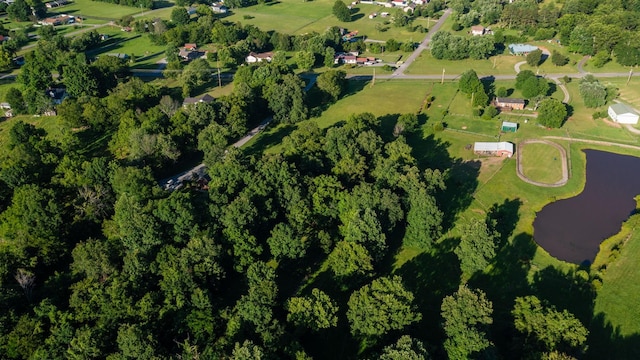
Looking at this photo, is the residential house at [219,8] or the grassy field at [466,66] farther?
the residential house at [219,8]

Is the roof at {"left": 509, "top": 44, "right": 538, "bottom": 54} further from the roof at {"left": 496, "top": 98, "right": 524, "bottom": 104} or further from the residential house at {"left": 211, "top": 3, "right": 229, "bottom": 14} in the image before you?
the residential house at {"left": 211, "top": 3, "right": 229, "bottom": 14}

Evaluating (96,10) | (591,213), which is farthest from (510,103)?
(96,10)

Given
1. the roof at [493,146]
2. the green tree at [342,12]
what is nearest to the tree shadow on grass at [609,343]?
the roof at [493,146]

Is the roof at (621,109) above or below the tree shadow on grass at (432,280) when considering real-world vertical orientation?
above

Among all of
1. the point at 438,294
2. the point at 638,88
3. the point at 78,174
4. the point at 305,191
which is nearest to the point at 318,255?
the point at 305,191

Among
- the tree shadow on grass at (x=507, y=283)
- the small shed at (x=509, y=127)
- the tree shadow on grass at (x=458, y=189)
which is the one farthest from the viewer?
the small shed at (x=509, y=127)

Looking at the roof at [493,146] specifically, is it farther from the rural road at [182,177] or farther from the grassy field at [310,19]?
the grassy field at [310,19]

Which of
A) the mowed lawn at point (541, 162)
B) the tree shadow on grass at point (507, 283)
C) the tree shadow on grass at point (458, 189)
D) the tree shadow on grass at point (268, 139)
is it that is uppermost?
the tree shadow on grass at point (268, 139)

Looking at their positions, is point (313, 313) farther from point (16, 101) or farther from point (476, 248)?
point (16, 101)

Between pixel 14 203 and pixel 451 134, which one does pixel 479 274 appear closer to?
pixel 451 134
